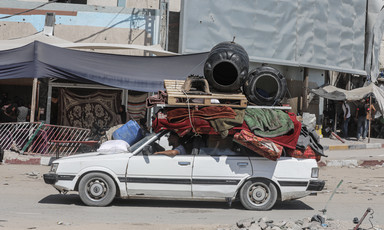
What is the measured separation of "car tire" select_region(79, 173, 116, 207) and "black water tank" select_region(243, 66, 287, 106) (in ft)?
9.55

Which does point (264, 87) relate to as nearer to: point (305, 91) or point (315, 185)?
point (315, 185)

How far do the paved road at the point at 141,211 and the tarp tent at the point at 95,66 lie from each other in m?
3.52

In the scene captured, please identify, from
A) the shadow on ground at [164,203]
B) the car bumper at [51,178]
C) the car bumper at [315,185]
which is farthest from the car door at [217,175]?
the car bumper at [51,178]

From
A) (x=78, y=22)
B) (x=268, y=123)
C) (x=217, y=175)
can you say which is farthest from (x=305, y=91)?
(x=217, y=175)

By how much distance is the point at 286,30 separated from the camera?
20453mm

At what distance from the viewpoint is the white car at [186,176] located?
7914 mm

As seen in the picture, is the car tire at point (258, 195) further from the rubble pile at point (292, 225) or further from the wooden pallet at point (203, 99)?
the wooden pallet at point (203, 99)

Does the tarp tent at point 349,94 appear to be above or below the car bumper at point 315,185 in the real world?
above

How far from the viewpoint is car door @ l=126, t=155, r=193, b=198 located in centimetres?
790

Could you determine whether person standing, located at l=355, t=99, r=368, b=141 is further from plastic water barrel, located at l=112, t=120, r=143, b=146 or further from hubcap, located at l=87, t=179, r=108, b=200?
hubcap, located at l=87, t=179, r=108, b=200

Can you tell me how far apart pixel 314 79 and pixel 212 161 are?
15.3 m

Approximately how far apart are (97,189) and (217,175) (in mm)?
1930

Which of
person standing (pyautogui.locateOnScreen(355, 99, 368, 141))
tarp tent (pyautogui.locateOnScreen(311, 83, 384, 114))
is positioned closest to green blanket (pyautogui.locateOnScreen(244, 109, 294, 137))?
tarp tent (pyautogui.locateOnScreen(311, 83, 384, 114))

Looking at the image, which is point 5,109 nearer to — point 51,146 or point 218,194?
point 51,146
